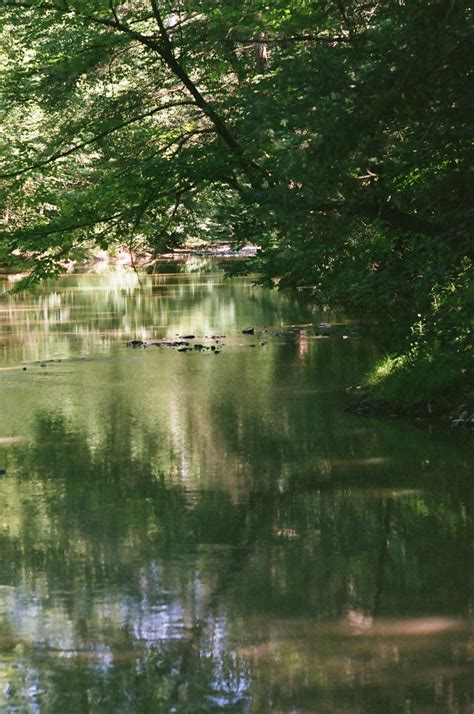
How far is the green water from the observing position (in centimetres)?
613

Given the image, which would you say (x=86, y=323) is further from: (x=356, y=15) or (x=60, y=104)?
(x=356, y=15)

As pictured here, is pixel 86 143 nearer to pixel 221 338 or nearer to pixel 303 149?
pixel 303 149

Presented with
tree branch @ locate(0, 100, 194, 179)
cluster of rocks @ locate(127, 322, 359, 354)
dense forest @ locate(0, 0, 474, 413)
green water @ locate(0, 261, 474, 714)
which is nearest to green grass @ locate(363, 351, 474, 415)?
dense forest @ locate(0, 0, 474, 413)

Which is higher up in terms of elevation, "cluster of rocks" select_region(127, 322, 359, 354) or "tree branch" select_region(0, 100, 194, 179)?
"tree branch" select_region(0, 100, 194, 179)

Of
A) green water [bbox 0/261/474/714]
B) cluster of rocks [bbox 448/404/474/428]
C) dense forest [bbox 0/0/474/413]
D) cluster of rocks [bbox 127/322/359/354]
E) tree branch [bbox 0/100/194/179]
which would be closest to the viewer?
green water [bbox 0/261/474/714]

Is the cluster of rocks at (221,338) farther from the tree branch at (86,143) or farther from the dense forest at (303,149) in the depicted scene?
the tree branch at (86,143)

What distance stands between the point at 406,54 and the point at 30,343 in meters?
17.2

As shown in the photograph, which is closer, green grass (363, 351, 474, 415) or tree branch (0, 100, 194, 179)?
tree branch (0, 100, 194, 179)

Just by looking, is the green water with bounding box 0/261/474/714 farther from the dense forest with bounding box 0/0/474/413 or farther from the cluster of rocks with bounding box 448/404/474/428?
the dense forest with bounding box 0/0/474/413

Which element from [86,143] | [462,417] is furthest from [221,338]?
[462,417]

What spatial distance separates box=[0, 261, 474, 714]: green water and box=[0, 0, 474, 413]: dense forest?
187 cm

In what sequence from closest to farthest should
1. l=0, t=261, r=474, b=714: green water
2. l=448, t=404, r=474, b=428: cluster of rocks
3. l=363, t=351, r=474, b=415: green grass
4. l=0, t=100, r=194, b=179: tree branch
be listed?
l=0, t=261, r=474, b=714: green water, l=448, t=404, r=474, b=428: cluster of rocks, l=0, t=100, r=194, b=179: tree branch, l=363, t=351, r=474, b=415: green grass

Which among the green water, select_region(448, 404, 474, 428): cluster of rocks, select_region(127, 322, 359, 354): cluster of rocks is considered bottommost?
the green water

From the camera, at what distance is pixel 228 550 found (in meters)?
8.90
